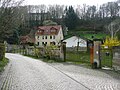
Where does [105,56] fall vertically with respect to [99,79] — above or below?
above

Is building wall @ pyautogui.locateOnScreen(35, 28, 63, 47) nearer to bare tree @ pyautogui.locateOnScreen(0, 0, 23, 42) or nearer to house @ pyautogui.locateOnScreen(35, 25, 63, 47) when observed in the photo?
house @ pyautogui.locateOnScreen(35, 25, 63, 47)

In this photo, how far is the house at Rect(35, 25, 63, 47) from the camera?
101m

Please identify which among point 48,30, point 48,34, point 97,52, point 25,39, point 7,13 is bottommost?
point 97,52

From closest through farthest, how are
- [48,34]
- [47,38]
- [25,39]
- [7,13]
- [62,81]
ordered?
[62,81], [7,13], [25,39], [48,34], [47,38]

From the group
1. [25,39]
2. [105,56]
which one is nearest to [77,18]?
[25,39]

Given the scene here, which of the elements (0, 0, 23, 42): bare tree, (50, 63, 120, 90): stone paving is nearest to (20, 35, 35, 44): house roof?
(0, 0, 23, 42): bare tree

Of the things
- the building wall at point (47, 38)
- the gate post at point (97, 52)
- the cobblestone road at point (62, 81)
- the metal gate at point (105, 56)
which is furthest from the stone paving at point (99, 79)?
the building wall at point (47, 38)

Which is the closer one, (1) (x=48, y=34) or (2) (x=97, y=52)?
(2) (x=97, y=52)

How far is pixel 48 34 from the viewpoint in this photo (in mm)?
103438

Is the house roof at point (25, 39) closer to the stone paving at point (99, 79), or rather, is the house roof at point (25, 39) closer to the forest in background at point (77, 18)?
the forest in background at point (77, 18)

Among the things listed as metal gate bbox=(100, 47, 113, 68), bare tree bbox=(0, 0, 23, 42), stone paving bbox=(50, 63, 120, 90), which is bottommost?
stone paving bbox=(50, 63, 120, 90)

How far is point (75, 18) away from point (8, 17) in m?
91.7

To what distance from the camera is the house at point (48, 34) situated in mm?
101062

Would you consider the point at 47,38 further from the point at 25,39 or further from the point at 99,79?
the point at 99,79
